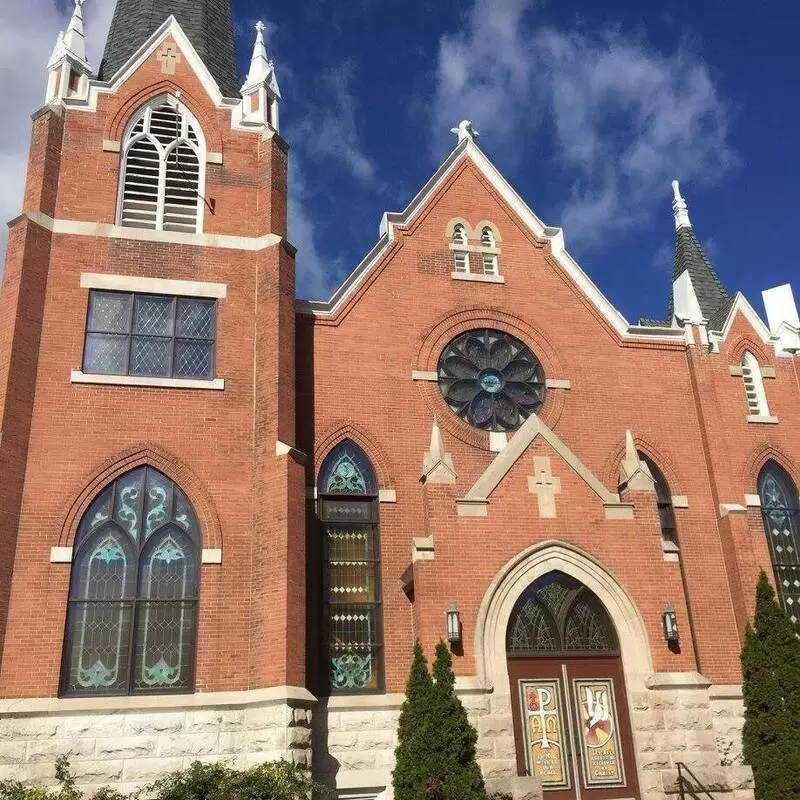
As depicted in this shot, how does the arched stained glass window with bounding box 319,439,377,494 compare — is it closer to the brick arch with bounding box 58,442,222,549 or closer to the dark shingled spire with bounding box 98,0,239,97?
the brick arch with bounding box 58,442,222,549

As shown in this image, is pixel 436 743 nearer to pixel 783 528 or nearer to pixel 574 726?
pixel 574 726

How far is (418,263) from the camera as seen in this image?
1892cm

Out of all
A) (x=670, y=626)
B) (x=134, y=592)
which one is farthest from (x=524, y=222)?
(x=134, y=592)

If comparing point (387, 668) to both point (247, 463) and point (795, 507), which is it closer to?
point (247, 463)

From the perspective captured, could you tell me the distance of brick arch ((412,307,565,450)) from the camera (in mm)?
17516

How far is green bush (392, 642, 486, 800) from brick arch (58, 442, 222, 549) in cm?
399

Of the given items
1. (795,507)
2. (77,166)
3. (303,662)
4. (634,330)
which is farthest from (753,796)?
(77,166)

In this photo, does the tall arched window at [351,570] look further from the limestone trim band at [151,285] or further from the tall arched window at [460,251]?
the tall arched window at [460,251]

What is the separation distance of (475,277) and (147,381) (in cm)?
718

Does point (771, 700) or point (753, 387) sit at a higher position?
point (753, 387)

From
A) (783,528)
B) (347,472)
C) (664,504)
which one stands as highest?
(347,472)

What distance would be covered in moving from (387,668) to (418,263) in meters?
8.17

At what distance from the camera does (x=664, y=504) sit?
17984 mm

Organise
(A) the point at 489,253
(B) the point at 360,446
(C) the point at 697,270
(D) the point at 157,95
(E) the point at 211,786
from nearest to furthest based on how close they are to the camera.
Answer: (E) the point at 211,786, (B) the point at 360,446, (D) the point at 157,95, (A) the point at 489,253, (C) the point at 697,270
